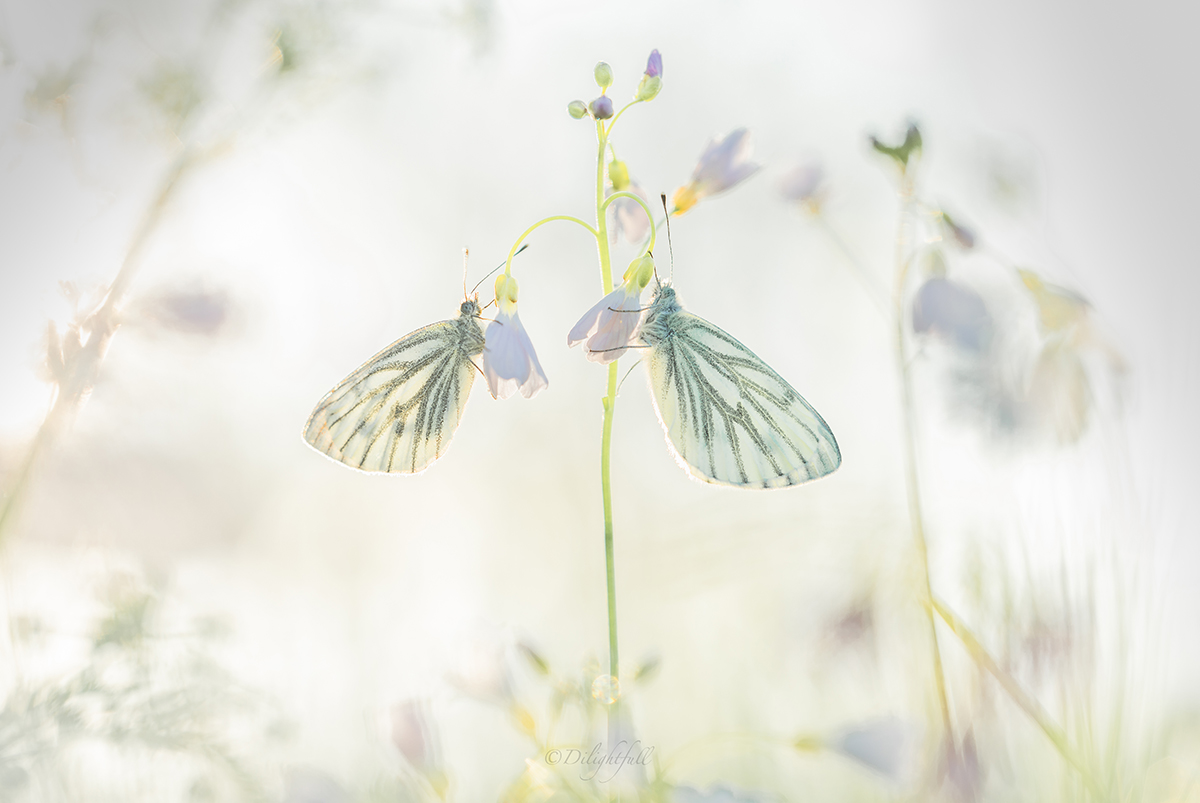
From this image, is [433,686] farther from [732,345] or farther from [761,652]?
[732,345]

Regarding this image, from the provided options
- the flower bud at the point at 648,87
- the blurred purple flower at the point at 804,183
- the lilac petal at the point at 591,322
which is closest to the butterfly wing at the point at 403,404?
the lilac petal at the point at 591,322

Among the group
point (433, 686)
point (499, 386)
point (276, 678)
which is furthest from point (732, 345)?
point (276, 678)

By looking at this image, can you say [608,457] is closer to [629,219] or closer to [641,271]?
[641,271]

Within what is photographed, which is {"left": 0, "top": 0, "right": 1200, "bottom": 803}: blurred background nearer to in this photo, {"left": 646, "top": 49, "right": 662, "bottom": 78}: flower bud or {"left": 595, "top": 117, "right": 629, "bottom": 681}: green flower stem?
{"left": 595, "top": 117, "right": 629, "bottom": 681}: green flower stem

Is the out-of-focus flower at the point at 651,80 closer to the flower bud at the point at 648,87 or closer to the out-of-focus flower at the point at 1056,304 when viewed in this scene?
the flower bud at the point at 648,87

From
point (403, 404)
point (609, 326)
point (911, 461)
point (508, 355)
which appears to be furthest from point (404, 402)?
point (911, 461)

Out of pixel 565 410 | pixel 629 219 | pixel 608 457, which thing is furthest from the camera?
pixel 565 410

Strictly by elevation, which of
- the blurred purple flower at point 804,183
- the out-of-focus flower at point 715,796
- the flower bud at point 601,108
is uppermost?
the blurred purple flower at point 804,183
